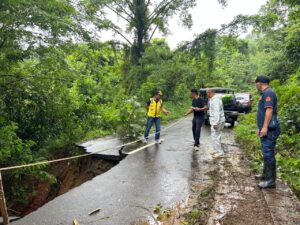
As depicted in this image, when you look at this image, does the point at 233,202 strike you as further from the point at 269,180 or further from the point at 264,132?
the point at 264,132

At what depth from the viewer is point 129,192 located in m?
5.81

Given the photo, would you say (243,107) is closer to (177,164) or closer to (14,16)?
(177,164)

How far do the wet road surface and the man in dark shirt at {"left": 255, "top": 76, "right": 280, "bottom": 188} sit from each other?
5.31 ft

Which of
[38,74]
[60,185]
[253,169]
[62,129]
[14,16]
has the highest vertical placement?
[14,16]

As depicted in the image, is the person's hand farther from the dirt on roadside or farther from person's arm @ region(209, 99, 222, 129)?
person's arm @ region(209, 99, 222, 129)

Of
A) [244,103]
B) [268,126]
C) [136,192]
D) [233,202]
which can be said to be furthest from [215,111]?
[244,103]

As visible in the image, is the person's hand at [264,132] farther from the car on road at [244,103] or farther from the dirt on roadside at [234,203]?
the car on road at [244,103]

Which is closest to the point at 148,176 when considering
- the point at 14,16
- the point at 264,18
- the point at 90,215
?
the point at 90,215

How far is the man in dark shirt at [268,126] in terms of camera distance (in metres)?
5.39

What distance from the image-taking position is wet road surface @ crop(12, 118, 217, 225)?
470cm

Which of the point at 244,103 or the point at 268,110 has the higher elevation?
the point at 268,110

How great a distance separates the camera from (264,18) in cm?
2009

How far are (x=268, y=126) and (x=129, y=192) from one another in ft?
9.53

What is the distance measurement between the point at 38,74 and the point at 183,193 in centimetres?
606
